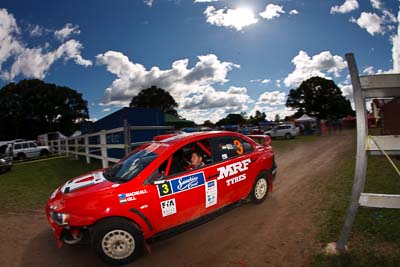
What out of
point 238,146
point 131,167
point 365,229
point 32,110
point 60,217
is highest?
point 32,110

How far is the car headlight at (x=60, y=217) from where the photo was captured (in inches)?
132

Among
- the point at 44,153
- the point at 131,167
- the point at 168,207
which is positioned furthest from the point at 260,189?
the point at 44,153

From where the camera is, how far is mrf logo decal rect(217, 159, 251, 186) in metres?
4.46

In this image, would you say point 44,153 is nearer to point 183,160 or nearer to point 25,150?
point 25,150

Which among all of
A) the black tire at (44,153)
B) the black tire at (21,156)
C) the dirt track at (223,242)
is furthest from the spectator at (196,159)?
the black tire at (44,153)

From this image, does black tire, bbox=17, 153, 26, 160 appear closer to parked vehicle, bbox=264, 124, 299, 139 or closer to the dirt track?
the dirt track

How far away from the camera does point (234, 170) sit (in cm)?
469

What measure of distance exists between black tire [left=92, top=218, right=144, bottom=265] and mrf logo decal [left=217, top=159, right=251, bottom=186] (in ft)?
5.46

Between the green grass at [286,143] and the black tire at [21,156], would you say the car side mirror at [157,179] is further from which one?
the black tire at [21,156]

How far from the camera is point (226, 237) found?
13.1 feet

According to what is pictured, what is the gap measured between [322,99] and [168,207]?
66.7m

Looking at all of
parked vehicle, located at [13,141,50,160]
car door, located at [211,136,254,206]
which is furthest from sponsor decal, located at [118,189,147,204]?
parked vehicle, located at [13,141,50,160]

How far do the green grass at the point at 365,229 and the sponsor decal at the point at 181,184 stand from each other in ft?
6.16

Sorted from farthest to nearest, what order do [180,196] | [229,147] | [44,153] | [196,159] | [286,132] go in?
[286,132]
[44,153]
[229,147]
[196,159]
[180,196]
